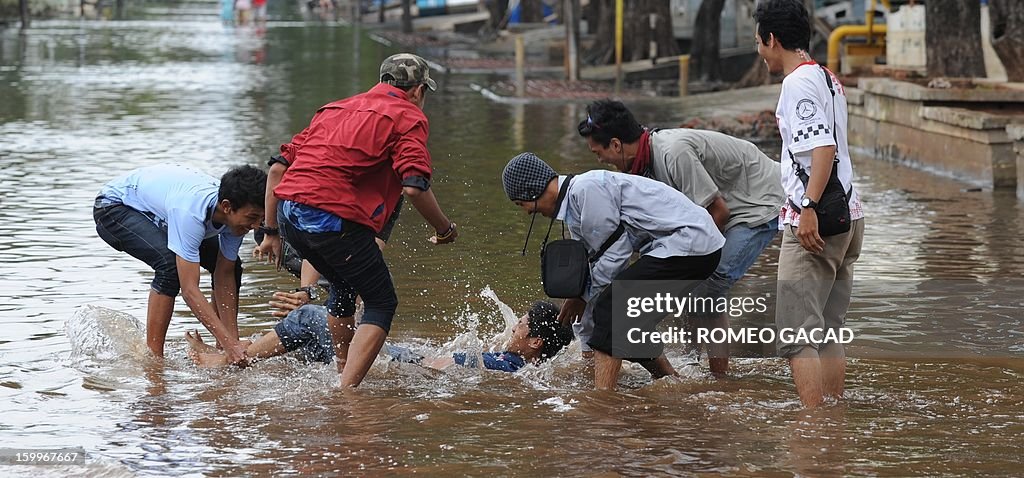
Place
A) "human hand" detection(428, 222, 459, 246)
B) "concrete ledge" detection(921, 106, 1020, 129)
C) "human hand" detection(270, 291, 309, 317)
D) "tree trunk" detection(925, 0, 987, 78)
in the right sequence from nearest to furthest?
"human hand" detection(428, 222, 459, 246)
"human hand" detection(270, 291, 309, 317)
"concrete ledge" detection(921, 106, 1020, 129)
"tree trunk" detection(925, 0, 987, 78)

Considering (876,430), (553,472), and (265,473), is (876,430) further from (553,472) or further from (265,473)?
(265,473)

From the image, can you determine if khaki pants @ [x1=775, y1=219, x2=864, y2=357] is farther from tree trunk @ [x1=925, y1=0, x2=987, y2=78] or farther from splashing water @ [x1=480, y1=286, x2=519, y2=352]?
tree trunk @ [x1=925, y1=0, x2=987, y2=78]

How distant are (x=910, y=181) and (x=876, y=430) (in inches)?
324

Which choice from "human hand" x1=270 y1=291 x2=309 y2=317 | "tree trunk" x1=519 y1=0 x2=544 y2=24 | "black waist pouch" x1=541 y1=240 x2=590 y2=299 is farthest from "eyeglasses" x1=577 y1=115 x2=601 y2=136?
"tree trunk" x1=519 y1=0 x2=544 y2=24

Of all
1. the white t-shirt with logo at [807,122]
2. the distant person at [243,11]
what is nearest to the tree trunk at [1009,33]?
the white t-shirt with logo at [807,122]

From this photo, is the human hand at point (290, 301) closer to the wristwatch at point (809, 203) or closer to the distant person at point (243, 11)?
the wristwatch at point (809, 203)

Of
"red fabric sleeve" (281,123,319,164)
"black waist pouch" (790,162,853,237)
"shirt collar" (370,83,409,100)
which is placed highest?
"shirt collar" (370,83,409,100)

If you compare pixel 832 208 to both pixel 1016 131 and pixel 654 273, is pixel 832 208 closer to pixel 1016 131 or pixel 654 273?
pixel 654 273

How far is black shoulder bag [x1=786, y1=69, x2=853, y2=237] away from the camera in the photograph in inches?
228

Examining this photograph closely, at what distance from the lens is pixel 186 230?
6.71 m

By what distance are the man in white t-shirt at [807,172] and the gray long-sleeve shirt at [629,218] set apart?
371mm

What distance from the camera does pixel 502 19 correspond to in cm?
4253

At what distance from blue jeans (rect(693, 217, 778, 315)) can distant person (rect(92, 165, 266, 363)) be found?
202 centimetres

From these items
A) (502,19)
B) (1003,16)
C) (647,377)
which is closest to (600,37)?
(502,19)
